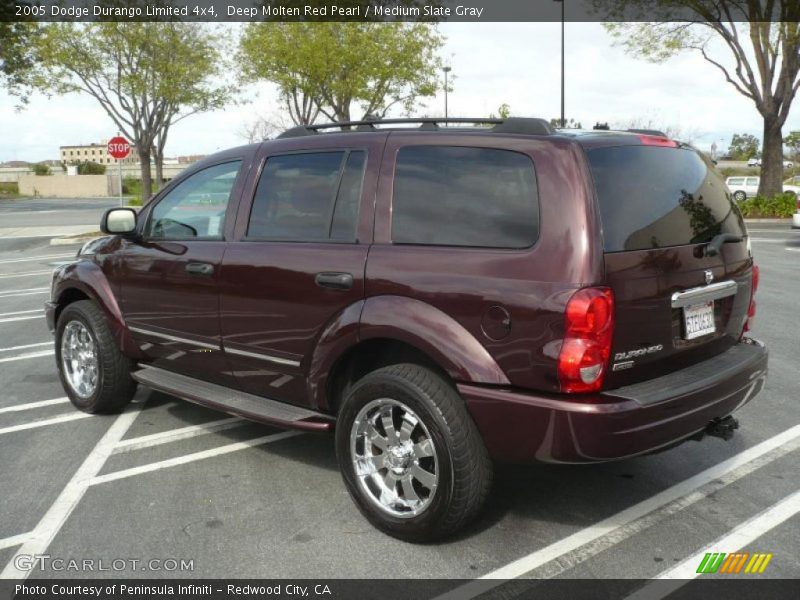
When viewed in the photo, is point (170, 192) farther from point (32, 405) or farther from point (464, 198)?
point (464, 198)

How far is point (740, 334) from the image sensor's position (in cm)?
400

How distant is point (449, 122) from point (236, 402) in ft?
6.23

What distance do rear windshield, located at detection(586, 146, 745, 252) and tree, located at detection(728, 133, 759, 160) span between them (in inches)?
3481

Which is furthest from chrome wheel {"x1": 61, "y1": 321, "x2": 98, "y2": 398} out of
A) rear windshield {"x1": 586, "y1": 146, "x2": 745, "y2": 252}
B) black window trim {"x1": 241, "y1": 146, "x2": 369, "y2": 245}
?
rear windshield {"x1": 586, "y1": 146, "x2": 745, "y2": 252}

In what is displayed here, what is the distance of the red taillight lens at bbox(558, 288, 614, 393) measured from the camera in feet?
9.89

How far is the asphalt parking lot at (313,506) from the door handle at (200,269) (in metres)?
1.10

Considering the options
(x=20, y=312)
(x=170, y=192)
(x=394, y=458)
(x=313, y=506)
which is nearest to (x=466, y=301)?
(x=394, y=458)

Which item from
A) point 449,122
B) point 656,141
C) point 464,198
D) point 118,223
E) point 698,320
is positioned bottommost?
point 698,320

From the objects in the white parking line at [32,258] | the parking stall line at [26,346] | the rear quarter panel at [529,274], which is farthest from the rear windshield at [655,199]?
the white parking line at [32,258]

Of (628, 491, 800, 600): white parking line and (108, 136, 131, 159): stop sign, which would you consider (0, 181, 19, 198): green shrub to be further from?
(628, 491, 800, 600): white parking line

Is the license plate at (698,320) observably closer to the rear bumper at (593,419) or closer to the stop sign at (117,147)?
the rear bumper at (593,419)

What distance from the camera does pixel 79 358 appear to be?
554cm

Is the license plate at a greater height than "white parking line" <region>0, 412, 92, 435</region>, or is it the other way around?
the license plate

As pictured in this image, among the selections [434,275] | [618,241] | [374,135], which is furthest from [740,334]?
[374,135]
